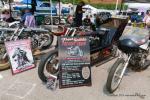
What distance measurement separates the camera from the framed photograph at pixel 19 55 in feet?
17.6

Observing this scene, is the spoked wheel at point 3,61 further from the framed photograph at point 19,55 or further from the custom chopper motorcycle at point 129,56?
the custom chopper motorcycle at point 129,56

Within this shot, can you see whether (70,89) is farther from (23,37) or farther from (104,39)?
(23,37)

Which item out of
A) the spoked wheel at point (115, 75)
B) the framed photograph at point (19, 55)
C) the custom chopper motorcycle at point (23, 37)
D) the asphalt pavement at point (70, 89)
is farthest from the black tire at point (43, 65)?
the custom chopper motorcycle at point (23, 37)

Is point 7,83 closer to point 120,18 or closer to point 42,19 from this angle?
point 120,18

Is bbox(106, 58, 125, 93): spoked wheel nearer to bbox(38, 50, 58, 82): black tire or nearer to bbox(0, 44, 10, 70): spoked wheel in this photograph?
bbox(38, 50, 58, 82): black tire

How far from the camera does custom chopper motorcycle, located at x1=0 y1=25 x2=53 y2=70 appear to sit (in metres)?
5.84

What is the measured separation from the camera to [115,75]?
4477 mm

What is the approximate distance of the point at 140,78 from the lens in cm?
540

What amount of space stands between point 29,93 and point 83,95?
999 millimetres

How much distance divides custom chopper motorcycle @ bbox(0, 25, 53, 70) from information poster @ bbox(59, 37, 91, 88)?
5.77 ft

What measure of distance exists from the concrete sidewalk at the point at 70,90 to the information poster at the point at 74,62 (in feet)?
0.49

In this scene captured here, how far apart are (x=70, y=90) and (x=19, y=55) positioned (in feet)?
5.16

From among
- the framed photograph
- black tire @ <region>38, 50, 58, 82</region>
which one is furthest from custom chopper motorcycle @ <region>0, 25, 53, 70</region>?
black tire @ <region>38, 50, 58, 82</region>

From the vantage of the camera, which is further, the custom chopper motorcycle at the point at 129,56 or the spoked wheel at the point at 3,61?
the spoked wheel at the point at 3,61
